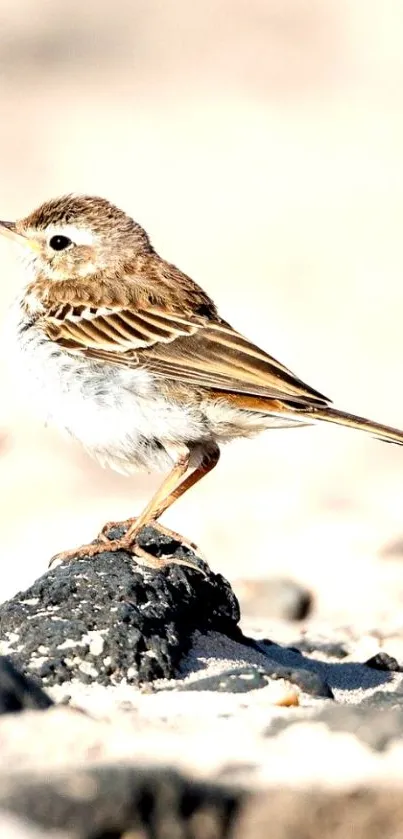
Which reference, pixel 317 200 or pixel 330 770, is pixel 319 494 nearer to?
pixel 330 770

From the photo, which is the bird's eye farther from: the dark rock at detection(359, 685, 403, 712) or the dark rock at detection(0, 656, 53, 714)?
the dark rock at detection(0, 656, 53, 714)

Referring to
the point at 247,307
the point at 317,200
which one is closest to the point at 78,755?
the point at 247,307

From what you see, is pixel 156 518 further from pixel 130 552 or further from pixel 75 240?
pixel 75 240

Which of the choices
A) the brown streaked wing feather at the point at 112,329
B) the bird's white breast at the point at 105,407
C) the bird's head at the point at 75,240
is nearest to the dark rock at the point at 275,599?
the bird's white breast at the point at 105,407

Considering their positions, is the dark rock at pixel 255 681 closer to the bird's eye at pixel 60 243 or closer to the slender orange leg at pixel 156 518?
the slender orange leg at pixel 156 518

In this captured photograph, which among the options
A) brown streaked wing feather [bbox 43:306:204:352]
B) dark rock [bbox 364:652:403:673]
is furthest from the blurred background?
dark rock [bbox 364:652:403:673]
